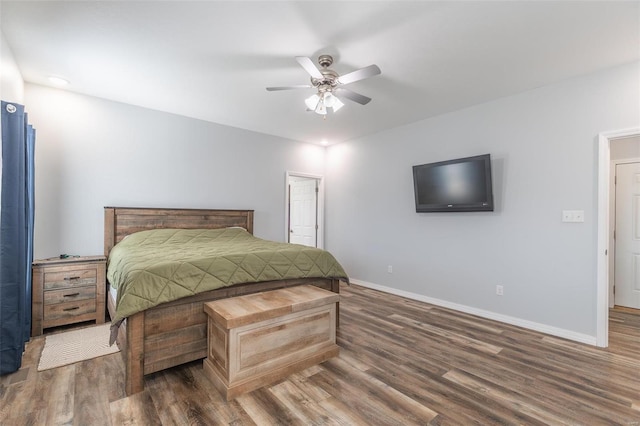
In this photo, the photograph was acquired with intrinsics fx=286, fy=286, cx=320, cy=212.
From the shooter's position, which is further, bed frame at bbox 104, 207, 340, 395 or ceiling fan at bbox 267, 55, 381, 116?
ceiling fan at bbox 267, 55, 381, 116

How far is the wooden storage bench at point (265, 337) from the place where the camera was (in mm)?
A: 1935

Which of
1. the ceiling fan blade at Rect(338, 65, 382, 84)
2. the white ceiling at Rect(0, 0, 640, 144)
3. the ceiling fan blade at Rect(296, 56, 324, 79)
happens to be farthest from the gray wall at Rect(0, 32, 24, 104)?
the ceiling fan blade at Rect(338, 65, 382, 84)

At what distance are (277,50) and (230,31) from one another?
1.33ft

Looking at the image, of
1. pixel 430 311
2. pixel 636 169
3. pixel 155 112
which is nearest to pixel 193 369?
pixel 430 311

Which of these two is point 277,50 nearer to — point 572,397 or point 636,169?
point 572,397

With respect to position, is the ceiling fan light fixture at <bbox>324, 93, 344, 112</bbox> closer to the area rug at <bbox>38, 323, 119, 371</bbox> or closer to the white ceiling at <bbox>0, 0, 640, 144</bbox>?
the white ceiling at <bbox>0, 0, 640, 144</bbox>

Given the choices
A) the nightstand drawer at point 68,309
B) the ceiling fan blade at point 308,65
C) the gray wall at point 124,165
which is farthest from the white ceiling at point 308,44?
the nightstand drawer at point 68,309

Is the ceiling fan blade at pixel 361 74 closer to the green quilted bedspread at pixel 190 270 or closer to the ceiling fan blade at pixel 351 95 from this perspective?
the ceiling fan blade at pixel 351 95

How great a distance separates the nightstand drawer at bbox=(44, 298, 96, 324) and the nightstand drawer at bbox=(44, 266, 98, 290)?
185 millimetres

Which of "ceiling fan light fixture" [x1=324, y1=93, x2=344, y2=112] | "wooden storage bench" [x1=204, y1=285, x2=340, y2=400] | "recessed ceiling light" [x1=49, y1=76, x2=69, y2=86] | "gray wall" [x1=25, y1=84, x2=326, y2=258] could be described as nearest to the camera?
"wooden storage bench" [x1=204, y1=285, x2=340, y2=400]

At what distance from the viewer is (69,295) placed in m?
3.03

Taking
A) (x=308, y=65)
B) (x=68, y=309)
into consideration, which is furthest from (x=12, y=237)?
(x=308, y=65)

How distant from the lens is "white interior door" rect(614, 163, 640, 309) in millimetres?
3910

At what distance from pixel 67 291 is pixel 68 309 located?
190 millimetres
